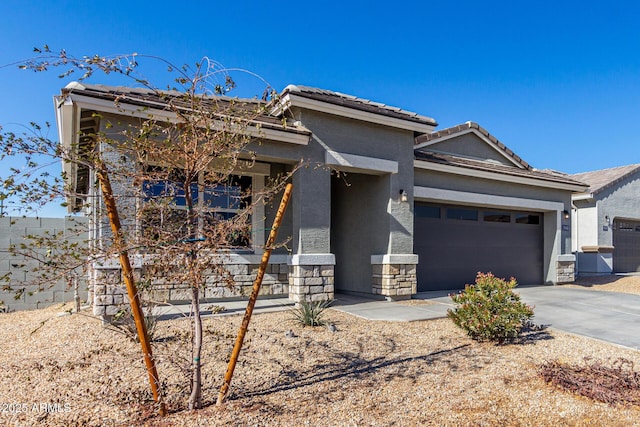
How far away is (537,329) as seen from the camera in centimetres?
687

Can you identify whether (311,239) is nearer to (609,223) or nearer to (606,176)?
(609,223)

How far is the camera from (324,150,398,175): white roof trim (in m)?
8.98

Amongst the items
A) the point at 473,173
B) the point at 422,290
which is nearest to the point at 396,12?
the point at 473,173

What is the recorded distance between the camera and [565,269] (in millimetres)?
13484

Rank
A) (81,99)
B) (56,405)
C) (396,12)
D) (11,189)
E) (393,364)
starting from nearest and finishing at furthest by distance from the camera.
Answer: (11,189), (56,405), (393,364), (81,99), (396,12)

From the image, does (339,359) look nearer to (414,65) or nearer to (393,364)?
(393,364)

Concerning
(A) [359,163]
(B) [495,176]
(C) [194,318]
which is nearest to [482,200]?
(B) [495,176]

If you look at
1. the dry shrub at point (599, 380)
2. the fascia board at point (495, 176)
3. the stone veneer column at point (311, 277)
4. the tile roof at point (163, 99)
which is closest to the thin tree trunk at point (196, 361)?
the tile roof at point (163, 99)

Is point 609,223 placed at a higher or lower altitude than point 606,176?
lower

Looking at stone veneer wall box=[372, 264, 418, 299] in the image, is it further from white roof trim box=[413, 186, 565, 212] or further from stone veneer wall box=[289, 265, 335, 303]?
white roof trim box=[413, 186, 565, 212]

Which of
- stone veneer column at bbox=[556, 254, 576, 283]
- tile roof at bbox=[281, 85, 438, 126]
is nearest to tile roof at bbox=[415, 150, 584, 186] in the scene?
tile roof at bbox=[281, 85, 438, 126]

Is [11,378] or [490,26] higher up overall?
[490,26]

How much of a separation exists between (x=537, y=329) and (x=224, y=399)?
560 cm

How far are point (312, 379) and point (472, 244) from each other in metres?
9.12
